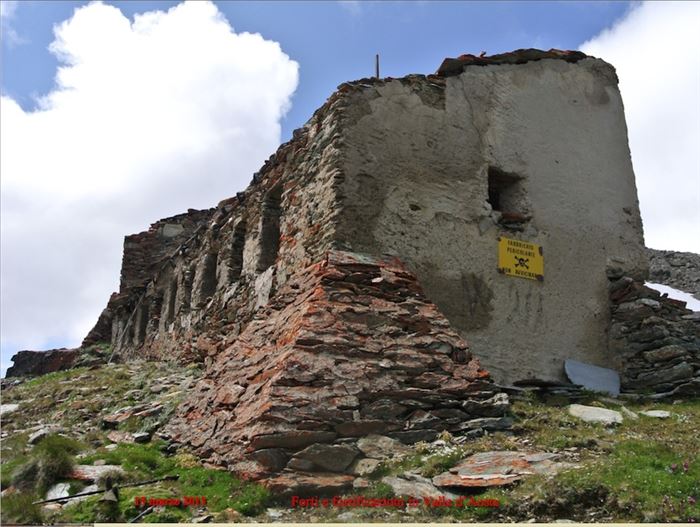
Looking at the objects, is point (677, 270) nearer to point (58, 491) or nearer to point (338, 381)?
point (338, 381)

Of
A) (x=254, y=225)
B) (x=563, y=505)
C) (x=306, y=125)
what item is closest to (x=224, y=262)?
(x=254, y=225)

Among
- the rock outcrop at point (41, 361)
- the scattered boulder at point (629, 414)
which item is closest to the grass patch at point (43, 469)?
the scattered boulder at point (629, 414)

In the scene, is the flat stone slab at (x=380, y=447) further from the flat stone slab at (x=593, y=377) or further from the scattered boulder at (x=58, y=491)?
the flat stone slab at (x=593, y=377)

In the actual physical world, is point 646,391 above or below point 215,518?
above

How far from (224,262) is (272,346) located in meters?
5.23

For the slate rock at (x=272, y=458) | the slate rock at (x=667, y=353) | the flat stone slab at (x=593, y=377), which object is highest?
the slate rock at (x=667, y=353)

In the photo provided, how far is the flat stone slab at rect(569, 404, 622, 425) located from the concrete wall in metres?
1.08

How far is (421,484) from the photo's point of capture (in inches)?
227

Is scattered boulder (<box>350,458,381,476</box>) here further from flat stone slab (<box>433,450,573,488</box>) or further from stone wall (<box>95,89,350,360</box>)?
stone wall (<box>95,89,350,360</box>)

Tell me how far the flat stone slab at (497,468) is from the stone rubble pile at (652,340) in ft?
12.6

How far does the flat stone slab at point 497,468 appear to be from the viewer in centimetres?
561

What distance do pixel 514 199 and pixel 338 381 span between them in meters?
4.40

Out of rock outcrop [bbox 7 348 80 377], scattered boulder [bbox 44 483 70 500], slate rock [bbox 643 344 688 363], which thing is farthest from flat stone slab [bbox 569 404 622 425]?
rock outcrop [bbox 7 348 80 377]

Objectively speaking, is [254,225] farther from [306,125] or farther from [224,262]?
[306,125]
